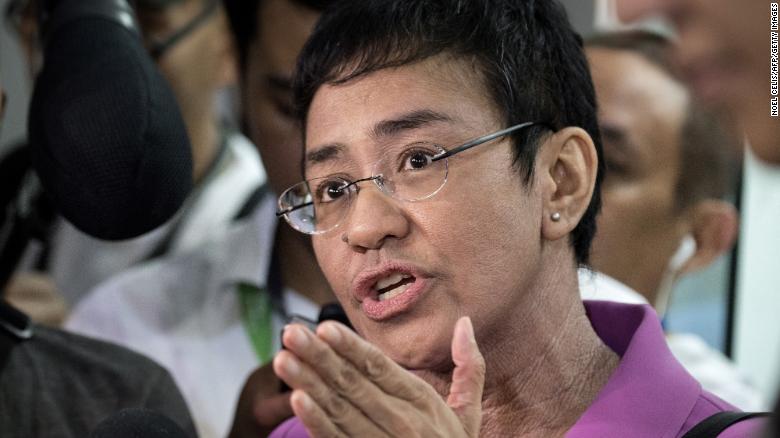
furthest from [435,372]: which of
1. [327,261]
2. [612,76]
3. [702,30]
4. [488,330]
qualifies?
[612,76]

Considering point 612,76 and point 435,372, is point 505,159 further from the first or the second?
point 612,76

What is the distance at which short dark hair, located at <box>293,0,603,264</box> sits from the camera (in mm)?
1531

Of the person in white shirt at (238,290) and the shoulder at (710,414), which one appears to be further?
the person in white shirt at (238,290)

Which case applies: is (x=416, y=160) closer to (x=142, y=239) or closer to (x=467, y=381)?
(x=467, y=381)

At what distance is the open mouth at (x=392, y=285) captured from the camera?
4.80 feet

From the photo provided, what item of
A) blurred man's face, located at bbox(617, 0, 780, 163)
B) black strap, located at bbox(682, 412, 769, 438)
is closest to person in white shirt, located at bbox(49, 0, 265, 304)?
black strap, located at bbox(682, 412, 769, 438)

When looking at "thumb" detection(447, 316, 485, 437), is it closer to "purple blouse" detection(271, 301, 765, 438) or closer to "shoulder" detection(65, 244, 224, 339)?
"purple blouse" detection(271, 301, 765, 438)

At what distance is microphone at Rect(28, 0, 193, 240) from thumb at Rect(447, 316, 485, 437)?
0.53 meters

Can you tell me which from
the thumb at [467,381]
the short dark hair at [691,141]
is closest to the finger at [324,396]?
the thumb at [467,381]

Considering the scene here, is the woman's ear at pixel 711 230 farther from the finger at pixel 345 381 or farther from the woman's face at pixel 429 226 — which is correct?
the finger at pixel 345 381

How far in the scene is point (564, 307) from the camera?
61.7 inches

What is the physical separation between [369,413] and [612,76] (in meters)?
1.64

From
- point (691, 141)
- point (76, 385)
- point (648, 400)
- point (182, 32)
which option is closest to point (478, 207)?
point (648, 400)

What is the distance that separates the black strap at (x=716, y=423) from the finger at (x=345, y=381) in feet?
1.30
